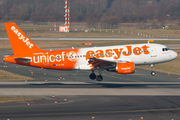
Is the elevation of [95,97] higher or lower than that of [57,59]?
lower

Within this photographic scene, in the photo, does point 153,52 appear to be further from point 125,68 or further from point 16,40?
point 16,40

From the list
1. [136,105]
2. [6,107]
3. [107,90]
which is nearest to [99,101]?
[136,105]

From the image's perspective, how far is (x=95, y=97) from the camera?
36.6 metres

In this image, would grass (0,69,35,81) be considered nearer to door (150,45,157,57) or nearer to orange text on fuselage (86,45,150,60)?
orange text on fuselage (86,45,150,60)

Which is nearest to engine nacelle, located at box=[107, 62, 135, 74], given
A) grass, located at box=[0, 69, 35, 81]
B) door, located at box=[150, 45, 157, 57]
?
door, located at box=[150, 45, 157, 57]

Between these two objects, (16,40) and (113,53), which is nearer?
(16,40)

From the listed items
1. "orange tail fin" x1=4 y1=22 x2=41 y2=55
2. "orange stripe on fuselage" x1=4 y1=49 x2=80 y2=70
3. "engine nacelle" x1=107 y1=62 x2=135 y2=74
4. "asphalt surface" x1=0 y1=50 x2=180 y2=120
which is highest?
"orange tail fin" x1=4 y1=22 x2=41 y2=55

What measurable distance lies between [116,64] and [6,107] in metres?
18.3

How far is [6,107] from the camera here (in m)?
31.3

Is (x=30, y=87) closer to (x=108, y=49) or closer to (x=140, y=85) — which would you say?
(x=108, y=49)

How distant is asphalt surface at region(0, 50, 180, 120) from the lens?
28.5 m

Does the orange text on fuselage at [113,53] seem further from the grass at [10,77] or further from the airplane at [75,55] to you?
the grass at [10,77]

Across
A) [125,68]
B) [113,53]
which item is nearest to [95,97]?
[125,68]

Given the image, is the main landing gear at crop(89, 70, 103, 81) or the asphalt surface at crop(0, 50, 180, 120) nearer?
the asphalt surface at crop(0, 50, 180, 120)
